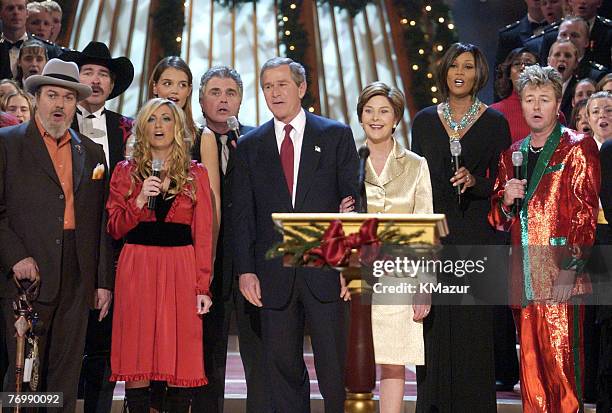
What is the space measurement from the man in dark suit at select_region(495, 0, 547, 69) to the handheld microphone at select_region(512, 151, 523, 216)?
3024 millimetres

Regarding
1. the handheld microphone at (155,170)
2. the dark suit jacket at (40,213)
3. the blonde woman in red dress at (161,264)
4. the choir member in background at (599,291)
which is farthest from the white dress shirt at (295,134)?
the choir member in background at (599,291)

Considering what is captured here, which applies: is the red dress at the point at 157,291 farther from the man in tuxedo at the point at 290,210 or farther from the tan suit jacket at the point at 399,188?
the tan suit jacket at the point at 399,188

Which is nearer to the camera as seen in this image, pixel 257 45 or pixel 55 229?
pixel 55 229

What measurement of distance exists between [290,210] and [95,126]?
1.26m

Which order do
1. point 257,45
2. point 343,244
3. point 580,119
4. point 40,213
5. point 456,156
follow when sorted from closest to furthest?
point 343,244
point 40,213
point 456,156
point 580,119
point 257,45

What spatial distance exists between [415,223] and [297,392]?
1.40 m

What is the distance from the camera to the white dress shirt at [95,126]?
5.03 metres

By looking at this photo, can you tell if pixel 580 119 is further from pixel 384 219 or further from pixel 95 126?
pixel 384 219

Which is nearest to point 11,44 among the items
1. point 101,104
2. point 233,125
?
point 101,104

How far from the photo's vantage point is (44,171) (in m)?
4.39

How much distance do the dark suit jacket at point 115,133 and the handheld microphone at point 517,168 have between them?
1975 mm

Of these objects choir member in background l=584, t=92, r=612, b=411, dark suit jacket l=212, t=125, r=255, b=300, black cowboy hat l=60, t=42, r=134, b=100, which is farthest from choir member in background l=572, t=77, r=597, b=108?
black cowboy hat l=60, t=42, r=134, b=100

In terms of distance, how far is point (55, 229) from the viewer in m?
4.36

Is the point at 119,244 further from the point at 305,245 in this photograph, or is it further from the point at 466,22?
the point at 466,22
